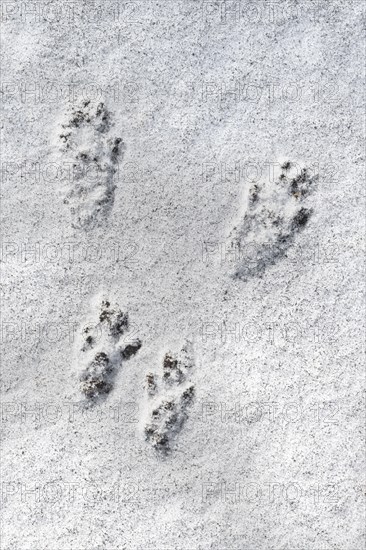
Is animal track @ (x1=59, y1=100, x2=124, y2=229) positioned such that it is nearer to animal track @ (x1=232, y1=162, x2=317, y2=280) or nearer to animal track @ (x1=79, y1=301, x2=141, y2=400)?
animal track @ (x1=79, y1=301, x2=141, y2=400)

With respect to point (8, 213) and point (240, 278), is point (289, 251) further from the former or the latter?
point (8, 213)

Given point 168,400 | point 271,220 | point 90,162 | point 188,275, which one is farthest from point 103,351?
point 271,220

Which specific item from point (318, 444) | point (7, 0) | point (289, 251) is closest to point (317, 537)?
point (318, 444)

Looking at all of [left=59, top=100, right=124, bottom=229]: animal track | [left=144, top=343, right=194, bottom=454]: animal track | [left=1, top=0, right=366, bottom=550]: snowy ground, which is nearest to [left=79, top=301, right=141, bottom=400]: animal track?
[left=1, top=0, right=366, bottom=550]: snowy ground

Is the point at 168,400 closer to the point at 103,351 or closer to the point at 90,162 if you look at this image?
the point at 103,351

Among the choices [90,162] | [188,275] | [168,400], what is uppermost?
[90,162]

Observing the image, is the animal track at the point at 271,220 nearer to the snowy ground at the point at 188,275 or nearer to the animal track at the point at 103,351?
the snowy ground at the point at 188,275
